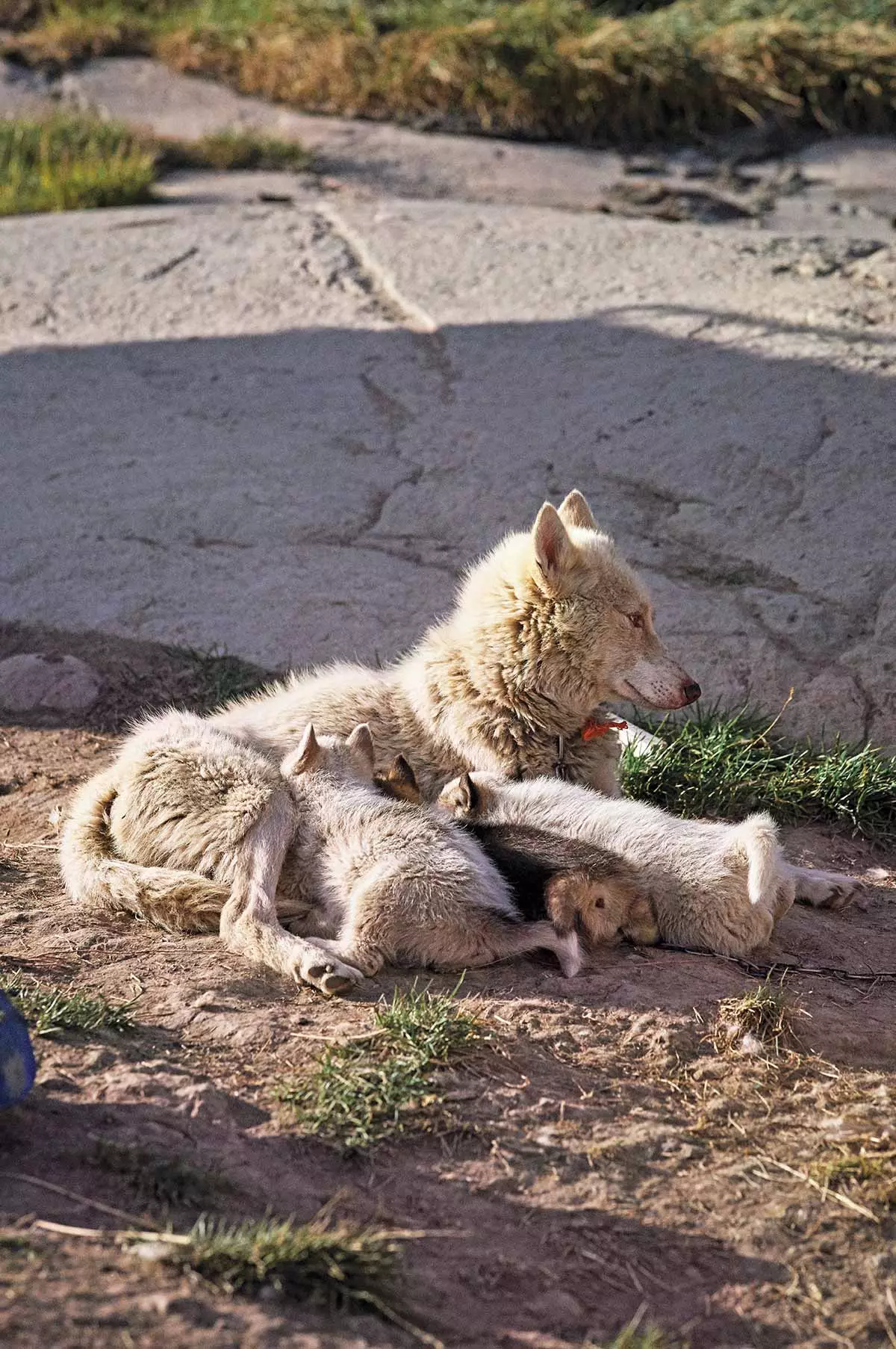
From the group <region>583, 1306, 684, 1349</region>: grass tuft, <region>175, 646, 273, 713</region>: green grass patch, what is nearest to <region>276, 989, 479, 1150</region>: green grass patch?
<region>583, 1306, 684, 1349</region>: grass tuft

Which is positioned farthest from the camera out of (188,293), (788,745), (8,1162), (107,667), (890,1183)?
(188,293)

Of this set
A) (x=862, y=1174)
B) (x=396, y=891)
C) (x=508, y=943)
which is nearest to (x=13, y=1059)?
(x=396, y=891)

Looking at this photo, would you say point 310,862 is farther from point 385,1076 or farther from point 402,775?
point 385,1076

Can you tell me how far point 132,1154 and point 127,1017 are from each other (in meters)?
0.69

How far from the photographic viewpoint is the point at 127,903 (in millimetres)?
4426

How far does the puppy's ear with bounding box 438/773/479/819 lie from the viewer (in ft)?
14.9

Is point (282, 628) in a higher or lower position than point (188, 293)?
lower

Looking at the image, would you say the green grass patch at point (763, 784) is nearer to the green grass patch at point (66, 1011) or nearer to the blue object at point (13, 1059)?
the green grass patch at point (66, 1011)

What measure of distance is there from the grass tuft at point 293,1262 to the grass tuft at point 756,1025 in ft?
4.68

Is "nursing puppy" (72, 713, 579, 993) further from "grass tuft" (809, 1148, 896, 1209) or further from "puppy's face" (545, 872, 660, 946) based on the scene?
"grass tuft" (809, 1148, 896, 1209)

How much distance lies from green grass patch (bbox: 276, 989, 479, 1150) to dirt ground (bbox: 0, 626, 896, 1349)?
0.05 metres

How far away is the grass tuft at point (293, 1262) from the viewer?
8.91 feet

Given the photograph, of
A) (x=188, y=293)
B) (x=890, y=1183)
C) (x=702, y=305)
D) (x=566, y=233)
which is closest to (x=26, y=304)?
(x=188, y=293)

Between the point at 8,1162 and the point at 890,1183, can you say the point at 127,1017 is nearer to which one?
the point at 8,1162
